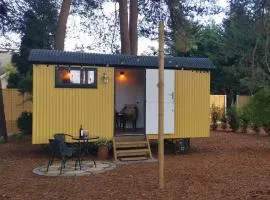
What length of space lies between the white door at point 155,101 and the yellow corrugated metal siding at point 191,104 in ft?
0.59

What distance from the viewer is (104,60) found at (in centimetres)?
1204

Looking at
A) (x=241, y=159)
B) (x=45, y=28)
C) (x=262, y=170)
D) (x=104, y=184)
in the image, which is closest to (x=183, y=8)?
(x=45, y=28)

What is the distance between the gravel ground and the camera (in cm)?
716

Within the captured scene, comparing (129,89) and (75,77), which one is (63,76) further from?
(129,89)

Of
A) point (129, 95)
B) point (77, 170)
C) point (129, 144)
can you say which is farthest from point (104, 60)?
point (129, 95)

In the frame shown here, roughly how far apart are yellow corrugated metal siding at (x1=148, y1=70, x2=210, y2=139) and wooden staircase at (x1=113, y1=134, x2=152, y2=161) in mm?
518

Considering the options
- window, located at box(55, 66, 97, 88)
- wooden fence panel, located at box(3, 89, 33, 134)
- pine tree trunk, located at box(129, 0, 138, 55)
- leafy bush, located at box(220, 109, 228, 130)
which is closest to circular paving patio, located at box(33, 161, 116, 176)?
window, located at box(55, 66, 97, 88)

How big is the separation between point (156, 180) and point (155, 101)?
4350mm

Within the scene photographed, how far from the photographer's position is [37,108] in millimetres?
11469

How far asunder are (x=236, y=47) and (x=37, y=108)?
2014 centimetres

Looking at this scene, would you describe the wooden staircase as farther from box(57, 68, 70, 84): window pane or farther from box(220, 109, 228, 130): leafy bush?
box(220, 109, 228, 130): leafy bush

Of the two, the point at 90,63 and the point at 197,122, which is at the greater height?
the point at 90,63

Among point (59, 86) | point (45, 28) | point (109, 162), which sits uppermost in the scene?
point (45, 28)

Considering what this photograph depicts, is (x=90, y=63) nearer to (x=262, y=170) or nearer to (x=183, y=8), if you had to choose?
(x=262, y=170)
